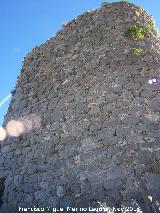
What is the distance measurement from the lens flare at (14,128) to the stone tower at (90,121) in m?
0.08

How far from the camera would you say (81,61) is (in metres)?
7.73

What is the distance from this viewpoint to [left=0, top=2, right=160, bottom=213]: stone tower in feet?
19.7

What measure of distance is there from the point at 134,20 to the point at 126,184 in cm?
390

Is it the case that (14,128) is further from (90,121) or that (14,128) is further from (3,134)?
(90,121)

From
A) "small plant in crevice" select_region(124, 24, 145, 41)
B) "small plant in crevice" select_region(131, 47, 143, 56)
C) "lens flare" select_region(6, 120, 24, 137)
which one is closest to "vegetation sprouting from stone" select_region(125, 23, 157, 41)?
"small plant in crevice" select_region(124, 24, 145, 41)

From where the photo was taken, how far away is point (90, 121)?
6781mm

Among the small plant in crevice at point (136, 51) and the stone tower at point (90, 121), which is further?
the small plant in crevice at point (136, 51)

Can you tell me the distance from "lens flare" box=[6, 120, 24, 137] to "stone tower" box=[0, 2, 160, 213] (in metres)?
0.08

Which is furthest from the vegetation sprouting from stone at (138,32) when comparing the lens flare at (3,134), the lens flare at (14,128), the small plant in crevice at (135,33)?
the lens flare at (3,134)

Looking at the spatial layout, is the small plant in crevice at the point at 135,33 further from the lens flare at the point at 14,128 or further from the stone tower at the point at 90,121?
the lens flare at the point at 14,128

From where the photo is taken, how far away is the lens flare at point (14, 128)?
839cm

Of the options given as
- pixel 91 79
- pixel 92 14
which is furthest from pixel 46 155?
pixel 92 14

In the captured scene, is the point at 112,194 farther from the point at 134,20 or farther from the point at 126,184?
the point at 134,20

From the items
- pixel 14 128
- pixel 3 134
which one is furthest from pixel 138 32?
pixel 3 134
